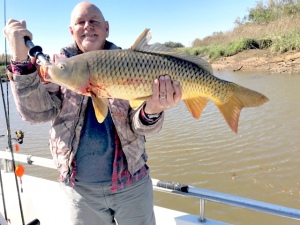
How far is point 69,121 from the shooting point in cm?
224

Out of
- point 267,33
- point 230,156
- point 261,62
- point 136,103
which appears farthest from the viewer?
point 267,33

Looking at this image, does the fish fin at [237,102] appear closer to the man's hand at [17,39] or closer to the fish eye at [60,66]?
the fish eye at [60,66]

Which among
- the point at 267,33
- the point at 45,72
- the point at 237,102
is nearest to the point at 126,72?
the point at 45,72

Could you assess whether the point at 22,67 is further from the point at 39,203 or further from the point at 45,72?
the point at 39,203

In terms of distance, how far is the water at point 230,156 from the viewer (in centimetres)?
551

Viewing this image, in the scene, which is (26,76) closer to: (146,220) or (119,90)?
(119,90)

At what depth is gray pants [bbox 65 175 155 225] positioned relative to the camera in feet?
7.39

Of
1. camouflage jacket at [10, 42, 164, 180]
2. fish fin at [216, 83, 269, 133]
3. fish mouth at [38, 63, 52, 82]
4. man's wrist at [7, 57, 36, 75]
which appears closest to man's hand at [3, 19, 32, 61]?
man's wrist at [7, 57, 36, 75]

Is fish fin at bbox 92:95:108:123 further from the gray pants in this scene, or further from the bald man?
the gray pants

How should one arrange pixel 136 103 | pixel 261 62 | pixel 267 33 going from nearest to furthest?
1. pixel 136 103
2. pixel 261 62
3. pixel 267 33

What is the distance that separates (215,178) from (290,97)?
778cm

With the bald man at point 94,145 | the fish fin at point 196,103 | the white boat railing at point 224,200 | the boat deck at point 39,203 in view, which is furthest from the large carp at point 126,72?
the boat deck at point 39,203

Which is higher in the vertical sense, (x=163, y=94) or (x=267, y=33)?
(x=267, y=33)

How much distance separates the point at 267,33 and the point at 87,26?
98.0 feet
